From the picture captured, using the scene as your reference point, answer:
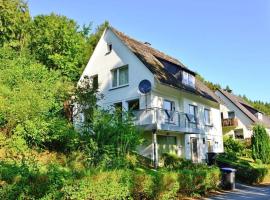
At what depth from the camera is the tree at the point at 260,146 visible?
3622 cm

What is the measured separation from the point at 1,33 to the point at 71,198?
80.6 feet

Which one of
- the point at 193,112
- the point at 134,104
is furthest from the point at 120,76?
the point at 193,112

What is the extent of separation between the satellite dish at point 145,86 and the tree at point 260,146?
1595 centimetres

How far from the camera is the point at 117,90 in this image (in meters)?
29.5

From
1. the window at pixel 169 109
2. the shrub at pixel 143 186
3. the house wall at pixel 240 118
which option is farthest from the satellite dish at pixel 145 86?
the house wall at pixel 240 118

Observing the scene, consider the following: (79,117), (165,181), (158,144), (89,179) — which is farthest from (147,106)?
(89,179)

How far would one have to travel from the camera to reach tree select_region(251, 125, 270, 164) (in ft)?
119

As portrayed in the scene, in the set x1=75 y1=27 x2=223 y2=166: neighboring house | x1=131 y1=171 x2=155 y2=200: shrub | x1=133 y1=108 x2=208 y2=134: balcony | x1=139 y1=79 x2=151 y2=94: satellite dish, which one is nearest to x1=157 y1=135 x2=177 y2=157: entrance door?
x1=75 y1=27 x2=223 y2=166: neighboring house

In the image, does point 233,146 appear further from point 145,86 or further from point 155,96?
point 145,86

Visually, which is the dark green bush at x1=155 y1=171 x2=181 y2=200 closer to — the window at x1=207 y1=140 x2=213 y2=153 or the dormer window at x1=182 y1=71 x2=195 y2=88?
the dormer window at x1=182 y1=71 x2=195 y2=88

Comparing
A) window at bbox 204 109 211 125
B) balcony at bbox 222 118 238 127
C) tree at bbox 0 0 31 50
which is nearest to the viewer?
tree at bbox 0 0 31 50

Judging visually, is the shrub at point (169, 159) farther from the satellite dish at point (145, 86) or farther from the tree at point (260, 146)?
the tree at point (260, 146)

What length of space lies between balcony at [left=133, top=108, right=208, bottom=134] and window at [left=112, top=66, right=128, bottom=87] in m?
3.98

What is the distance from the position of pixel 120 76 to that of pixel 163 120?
243 inches
